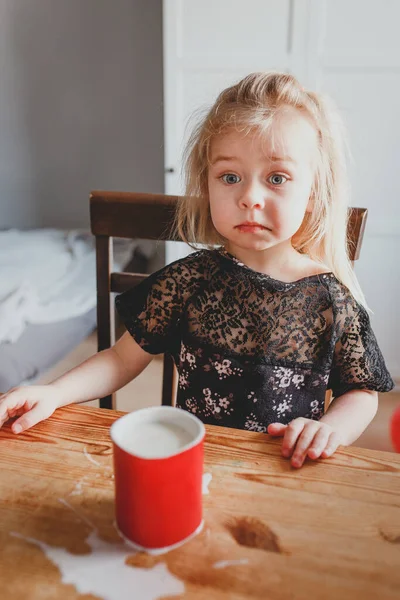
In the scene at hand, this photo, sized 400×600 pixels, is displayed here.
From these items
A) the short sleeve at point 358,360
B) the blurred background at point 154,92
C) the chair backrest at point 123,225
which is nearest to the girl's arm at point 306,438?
the short sleeve at point 358,360

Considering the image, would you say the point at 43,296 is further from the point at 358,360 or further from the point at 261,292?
the point at 358,360

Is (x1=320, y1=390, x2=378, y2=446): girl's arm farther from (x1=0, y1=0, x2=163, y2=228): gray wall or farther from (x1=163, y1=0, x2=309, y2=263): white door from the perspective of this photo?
(x1=0, y1=0, x2=163, y2=228): gray wall

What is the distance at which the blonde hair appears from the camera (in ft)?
3.01

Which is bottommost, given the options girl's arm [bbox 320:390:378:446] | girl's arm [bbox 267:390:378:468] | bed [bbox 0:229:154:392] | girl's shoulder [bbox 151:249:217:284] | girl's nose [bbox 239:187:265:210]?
bed [bbox 0:229:154:392]

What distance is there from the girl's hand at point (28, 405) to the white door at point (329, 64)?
1.62m

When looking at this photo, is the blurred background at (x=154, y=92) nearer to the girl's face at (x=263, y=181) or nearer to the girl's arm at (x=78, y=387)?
the girl's face at (x=263, y=181)

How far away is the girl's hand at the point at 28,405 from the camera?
74 centimetres

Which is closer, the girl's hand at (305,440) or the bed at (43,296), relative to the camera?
the girl's hand at (305,440)

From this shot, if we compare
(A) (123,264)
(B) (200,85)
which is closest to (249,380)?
(B) (200,85)

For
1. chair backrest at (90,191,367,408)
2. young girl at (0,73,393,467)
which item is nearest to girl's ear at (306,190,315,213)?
young girl at (0,73,393,467)

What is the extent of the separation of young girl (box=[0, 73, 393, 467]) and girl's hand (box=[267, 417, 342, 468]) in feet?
0.49

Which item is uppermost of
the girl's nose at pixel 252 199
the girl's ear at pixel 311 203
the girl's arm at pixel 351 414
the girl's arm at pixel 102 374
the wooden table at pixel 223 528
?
the girl's nose at pixel 252 199

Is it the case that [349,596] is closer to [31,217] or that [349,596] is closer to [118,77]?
[118,77]

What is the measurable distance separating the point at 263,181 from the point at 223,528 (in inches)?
20.3
